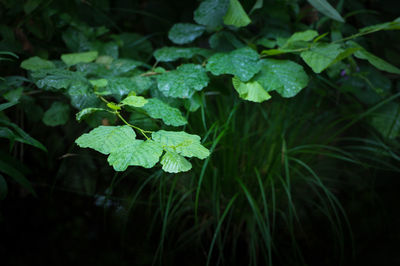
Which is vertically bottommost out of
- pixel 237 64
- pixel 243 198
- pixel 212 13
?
pixel 243 198

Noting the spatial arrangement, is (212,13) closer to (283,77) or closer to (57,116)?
(283,77)

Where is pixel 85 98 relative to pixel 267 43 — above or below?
below

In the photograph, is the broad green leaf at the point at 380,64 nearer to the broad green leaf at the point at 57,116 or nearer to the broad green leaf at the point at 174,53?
the broad green leaf at the point at 174,53

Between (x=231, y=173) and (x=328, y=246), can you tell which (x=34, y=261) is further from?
(x=328, y=246)

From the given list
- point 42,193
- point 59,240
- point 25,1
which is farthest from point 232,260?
point 25,1

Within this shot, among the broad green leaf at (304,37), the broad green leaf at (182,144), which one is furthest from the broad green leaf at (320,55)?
the broad green leaf at (182,144)

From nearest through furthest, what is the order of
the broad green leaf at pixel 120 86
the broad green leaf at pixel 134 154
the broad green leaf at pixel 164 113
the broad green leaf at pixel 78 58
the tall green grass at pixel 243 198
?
the broad green leaf at pixel 134 154
the broad green leaf at pixel 164 113
the broad green leaf at pixel 120 86
the broad green leaf at pixel 78 58
the tall green grass at pixel 243 198

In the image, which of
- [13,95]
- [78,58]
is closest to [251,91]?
[78,58]
